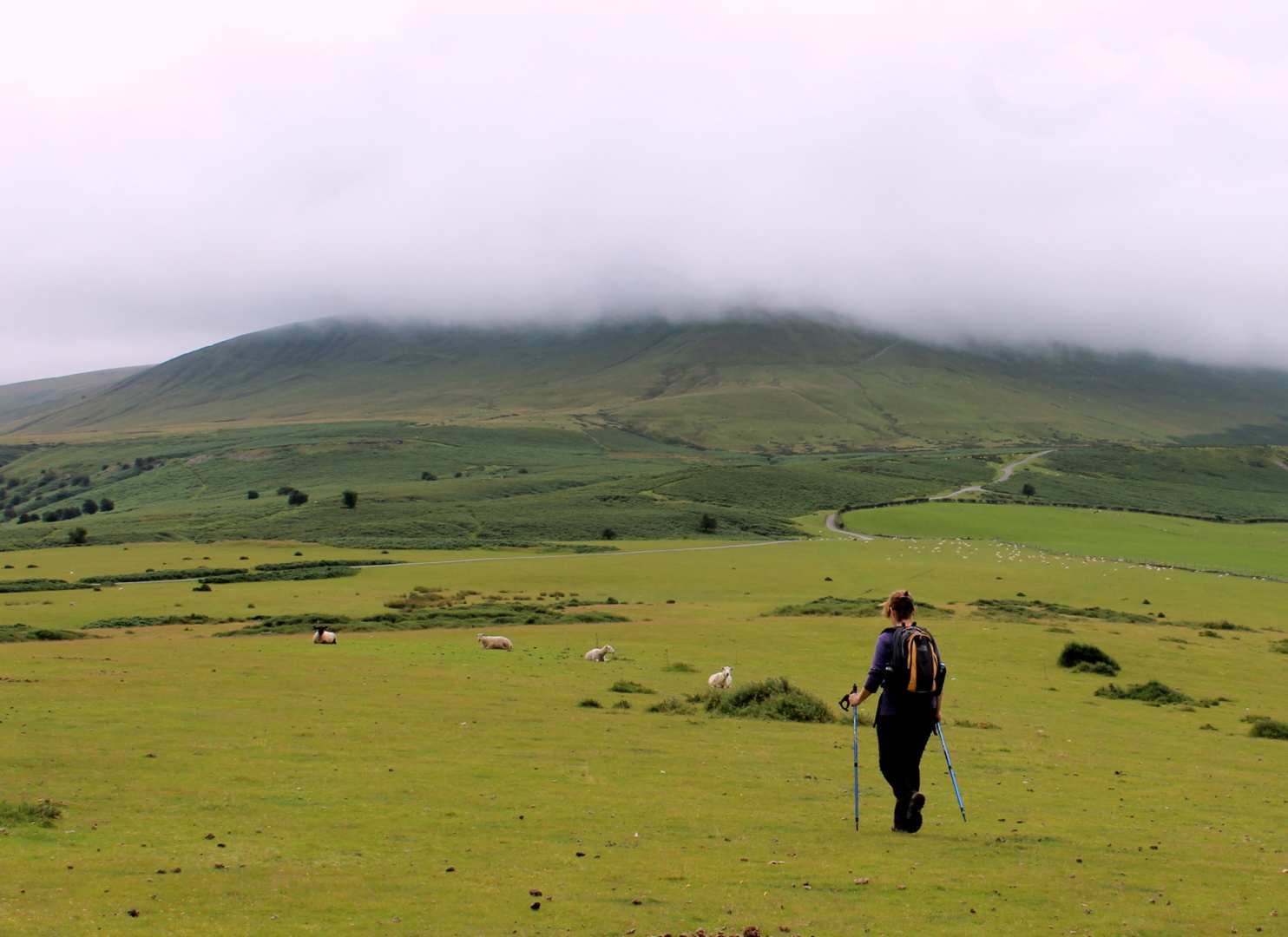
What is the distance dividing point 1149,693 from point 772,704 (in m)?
13.1

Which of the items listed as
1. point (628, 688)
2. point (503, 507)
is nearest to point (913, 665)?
point (628, 688)

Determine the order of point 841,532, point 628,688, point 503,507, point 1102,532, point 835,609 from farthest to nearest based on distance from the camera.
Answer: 1. point 503,507
2. point 841,532
3. point 1102,532
4. point 835,609
5. point 628,688

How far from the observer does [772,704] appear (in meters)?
24.3

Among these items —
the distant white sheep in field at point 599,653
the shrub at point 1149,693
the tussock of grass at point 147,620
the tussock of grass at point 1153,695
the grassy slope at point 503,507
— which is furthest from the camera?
the grassy slope at point 503,507

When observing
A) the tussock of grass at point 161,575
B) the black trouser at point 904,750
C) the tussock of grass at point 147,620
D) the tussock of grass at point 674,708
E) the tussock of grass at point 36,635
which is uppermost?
the black trouser at point 904,750

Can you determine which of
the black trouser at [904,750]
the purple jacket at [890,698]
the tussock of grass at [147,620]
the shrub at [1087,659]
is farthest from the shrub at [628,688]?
the tussock of grass at [147,620]

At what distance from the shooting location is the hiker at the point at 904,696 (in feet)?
41.9

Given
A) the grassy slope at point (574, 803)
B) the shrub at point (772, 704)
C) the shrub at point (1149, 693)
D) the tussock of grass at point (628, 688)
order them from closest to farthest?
the grassy slope at point (574, 803), the shrub at point (772, 704), the tussock of grass at point (628, 688), the shrub at point (1149, 693)

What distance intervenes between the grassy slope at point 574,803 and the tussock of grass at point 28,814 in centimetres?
31

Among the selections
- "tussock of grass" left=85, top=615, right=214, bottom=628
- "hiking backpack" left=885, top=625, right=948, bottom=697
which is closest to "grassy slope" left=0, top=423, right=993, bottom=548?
"tussock of grass" left=85, top=615, right=214, bottom=628

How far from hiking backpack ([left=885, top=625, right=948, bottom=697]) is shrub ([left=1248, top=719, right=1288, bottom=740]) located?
16.2 metres

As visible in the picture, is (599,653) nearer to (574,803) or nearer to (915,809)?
(574,803)

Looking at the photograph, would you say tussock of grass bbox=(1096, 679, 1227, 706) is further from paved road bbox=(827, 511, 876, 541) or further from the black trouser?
paved road bbox=(827, 511, 876, 541)

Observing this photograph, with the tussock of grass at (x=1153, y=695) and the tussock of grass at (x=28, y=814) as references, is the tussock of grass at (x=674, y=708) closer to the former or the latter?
the tussock of grass at (x=28, y=814)
